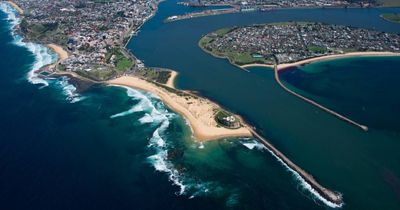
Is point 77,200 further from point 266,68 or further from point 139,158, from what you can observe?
point 266,68

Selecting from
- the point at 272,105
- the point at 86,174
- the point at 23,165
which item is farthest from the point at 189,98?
the point at 23,165

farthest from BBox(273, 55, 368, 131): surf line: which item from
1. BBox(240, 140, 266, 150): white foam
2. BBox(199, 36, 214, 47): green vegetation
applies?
BBox(199, 36, 214, 47): green vegetation

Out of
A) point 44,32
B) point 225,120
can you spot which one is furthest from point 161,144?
point 44,32

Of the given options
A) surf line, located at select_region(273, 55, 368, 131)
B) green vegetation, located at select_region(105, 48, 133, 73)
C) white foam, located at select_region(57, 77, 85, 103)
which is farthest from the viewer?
green vegetation, located at select_region(105, 48, 133, 73)

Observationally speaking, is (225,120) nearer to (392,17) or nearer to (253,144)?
(253,144)

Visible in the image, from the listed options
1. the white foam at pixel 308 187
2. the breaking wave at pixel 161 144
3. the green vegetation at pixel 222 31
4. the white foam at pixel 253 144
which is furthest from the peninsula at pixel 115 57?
the green vegetation at pixel 222 31

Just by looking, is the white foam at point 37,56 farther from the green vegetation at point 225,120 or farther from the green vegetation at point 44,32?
the green vegetation at point 225,120

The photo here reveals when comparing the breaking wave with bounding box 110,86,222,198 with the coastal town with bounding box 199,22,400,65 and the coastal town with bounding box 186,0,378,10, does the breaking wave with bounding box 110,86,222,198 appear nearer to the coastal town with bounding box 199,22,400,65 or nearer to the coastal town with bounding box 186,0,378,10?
the coastal town with bounding box 199,22,400,65
